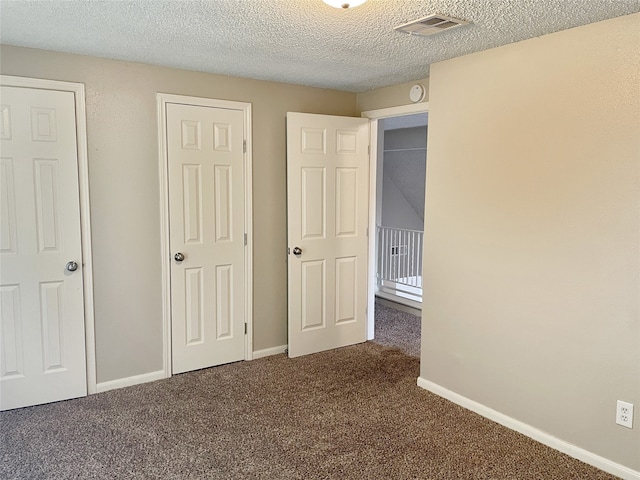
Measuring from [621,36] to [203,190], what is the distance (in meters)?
2.74

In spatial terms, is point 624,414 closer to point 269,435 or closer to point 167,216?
point 269,435

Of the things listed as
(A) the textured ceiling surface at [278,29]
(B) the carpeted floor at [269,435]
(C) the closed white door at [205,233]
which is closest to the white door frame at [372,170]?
(A) the textured ceiling surface at [278,29]

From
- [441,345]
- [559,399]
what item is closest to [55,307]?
[441,345]

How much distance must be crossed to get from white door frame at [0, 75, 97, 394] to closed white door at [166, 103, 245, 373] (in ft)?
1.80

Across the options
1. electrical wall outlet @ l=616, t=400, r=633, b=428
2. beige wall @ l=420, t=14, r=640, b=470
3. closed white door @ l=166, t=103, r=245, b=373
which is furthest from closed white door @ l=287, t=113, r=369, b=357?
electrical wall outlet @ l=616, t=400, r=633, b=428

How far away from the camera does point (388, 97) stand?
4.06 metres

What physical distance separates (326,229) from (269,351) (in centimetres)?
115

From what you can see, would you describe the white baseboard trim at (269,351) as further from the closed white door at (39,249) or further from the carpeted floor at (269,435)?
the closed white door at (39,249)

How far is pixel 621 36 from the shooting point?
90.4 inches

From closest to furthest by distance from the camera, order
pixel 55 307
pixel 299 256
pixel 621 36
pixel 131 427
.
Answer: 1. pixel 621 36
2. pixel 131 427
3. pixel 55 307
4. pixel 299 256

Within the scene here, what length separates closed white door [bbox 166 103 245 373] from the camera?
351cm

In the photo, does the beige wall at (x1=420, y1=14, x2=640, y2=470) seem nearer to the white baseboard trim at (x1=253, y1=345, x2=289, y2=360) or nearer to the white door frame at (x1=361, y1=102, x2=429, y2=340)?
the white door frame at (x1=361, y1=102, x2=429, y2=340)

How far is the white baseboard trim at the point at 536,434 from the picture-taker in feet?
7.97

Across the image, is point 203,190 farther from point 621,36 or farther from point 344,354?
point 621,36
